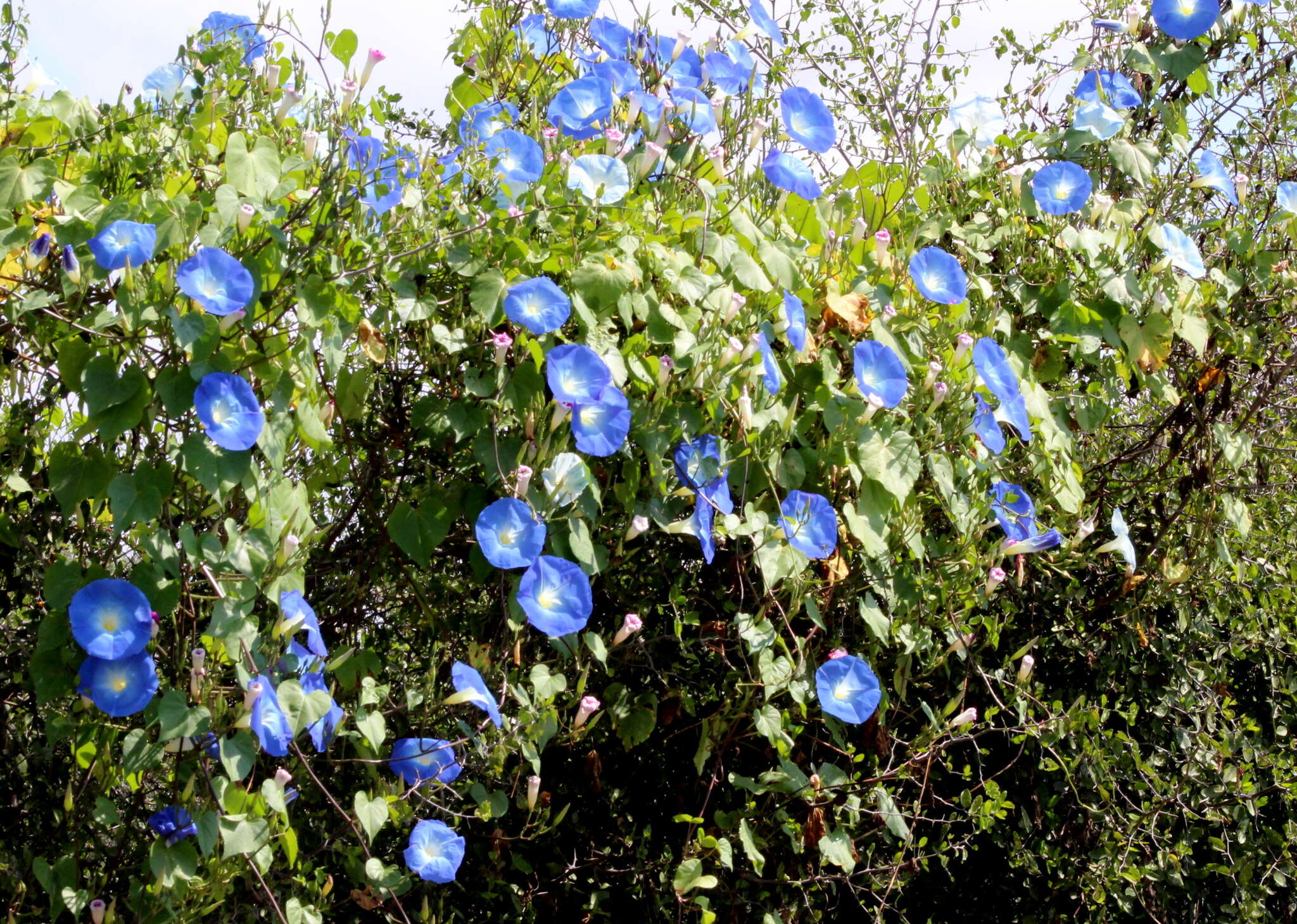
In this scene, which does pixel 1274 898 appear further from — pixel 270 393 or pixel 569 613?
pixel 270 393

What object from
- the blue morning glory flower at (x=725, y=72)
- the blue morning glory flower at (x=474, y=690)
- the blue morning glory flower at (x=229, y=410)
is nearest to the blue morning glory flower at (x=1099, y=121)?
the blue morning glory flower at (x=725, y=72)

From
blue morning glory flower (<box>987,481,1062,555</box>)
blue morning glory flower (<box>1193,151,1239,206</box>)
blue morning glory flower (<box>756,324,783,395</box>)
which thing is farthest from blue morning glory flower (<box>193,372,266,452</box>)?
blue morning glory flower (<box>1193,151,1239,206</box>)

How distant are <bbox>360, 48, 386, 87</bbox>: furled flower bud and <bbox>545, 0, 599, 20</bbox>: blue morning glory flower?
45cm

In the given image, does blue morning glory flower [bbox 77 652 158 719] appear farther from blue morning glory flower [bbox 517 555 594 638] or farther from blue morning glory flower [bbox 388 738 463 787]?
blue morning glory flower [bbox 517 555 594 638]

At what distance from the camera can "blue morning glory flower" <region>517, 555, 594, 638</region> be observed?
5.68 feet

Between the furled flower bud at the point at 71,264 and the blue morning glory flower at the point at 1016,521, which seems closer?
the furled flower bud at the point at 71,264

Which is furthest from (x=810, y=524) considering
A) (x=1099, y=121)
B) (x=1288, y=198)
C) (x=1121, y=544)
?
(x=1288, y=198)

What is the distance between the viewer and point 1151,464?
271 cm

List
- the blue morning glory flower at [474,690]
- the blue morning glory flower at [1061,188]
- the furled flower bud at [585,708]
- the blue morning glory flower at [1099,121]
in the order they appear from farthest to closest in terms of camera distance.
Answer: the blue morning glory flower at [1099,121], the blue morning glory flower at [1061,188], the furled flower bud at [585,708], the blue morning glory flower at [474,690]

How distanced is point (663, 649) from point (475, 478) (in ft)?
1.72

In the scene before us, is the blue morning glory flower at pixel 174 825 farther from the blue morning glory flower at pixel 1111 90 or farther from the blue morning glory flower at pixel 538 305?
the blue morning glory flower at pixel 1111 90

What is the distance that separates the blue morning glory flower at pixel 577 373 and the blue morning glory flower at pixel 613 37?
33.5 inches

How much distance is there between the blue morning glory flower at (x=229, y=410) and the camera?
1.46 meters

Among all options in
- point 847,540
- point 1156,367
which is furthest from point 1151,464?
point 847,540
